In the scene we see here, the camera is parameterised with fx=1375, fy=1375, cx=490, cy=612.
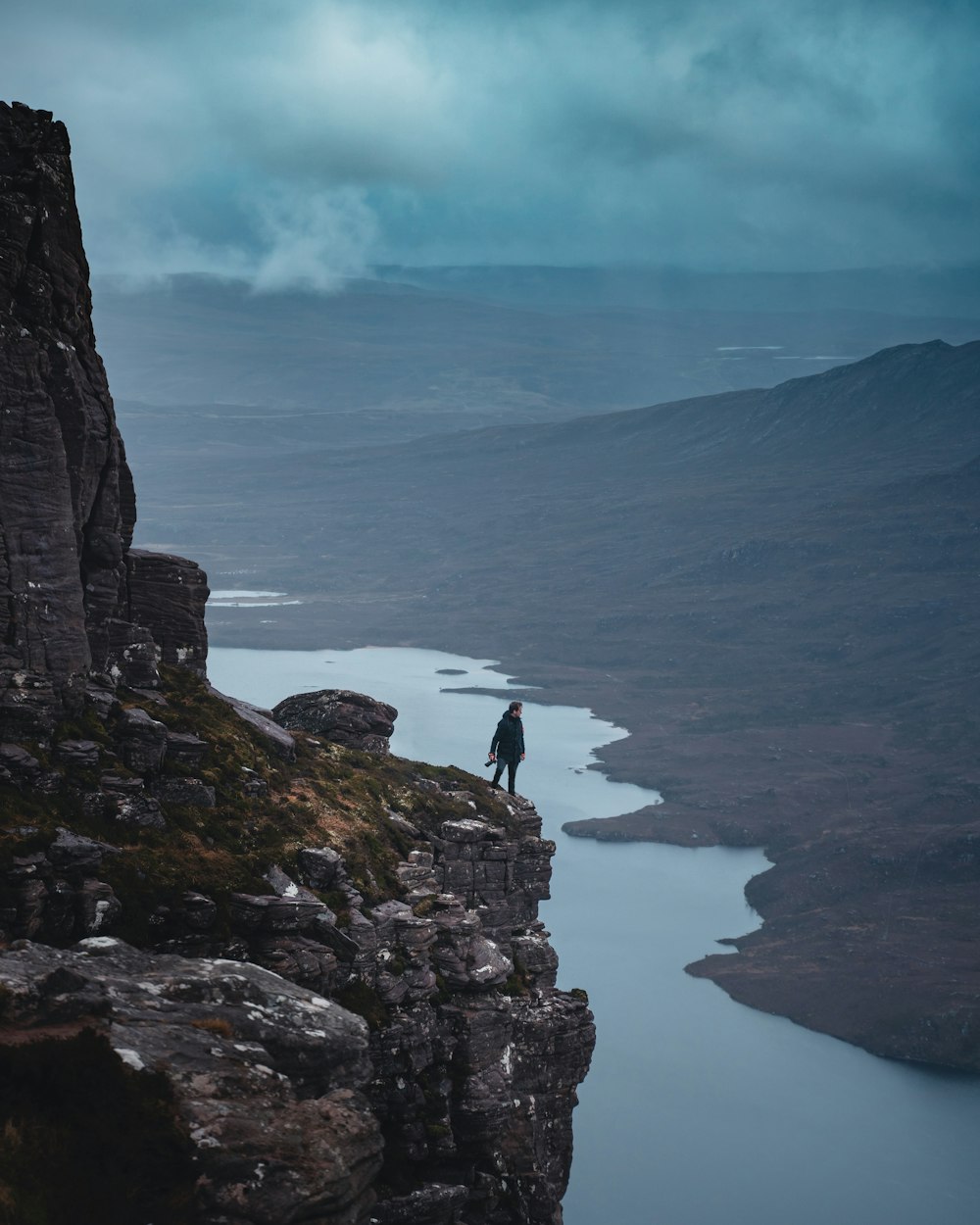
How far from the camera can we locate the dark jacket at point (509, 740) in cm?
4375

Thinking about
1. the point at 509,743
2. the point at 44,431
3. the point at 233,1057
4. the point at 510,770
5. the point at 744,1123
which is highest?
the point at 44,431

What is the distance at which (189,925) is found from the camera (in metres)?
27.1

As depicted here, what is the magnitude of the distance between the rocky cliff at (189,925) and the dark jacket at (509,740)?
4294 millimetres

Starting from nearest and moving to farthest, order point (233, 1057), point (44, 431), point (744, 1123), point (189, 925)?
point (233, 1057), point (189, 925), point (44, 431), point (744, 1123)

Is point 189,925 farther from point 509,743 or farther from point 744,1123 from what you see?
point 744,1123

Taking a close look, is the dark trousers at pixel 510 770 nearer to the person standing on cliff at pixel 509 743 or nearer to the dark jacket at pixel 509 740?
the person standing on cliff at pixel 509 743

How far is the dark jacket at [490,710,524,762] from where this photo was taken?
43750 millimetres

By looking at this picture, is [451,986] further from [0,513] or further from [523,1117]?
[0,513]

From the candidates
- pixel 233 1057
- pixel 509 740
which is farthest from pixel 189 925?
pixel 509 740

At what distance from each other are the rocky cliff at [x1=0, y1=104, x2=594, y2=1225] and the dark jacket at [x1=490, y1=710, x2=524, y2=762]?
4294 millimetres

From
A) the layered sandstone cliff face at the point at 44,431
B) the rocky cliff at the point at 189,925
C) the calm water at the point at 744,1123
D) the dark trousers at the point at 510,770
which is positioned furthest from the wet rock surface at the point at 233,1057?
the calm water at the point at 744,1123

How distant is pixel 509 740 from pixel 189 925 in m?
18.2

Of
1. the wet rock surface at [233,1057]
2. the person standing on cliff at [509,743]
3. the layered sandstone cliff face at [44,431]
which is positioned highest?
the layered sandstone cliff face at [44,431]

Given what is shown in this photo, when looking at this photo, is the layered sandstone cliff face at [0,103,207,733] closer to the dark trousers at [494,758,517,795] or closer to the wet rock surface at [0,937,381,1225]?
the wet rock surface at [0,937,381,1225]
